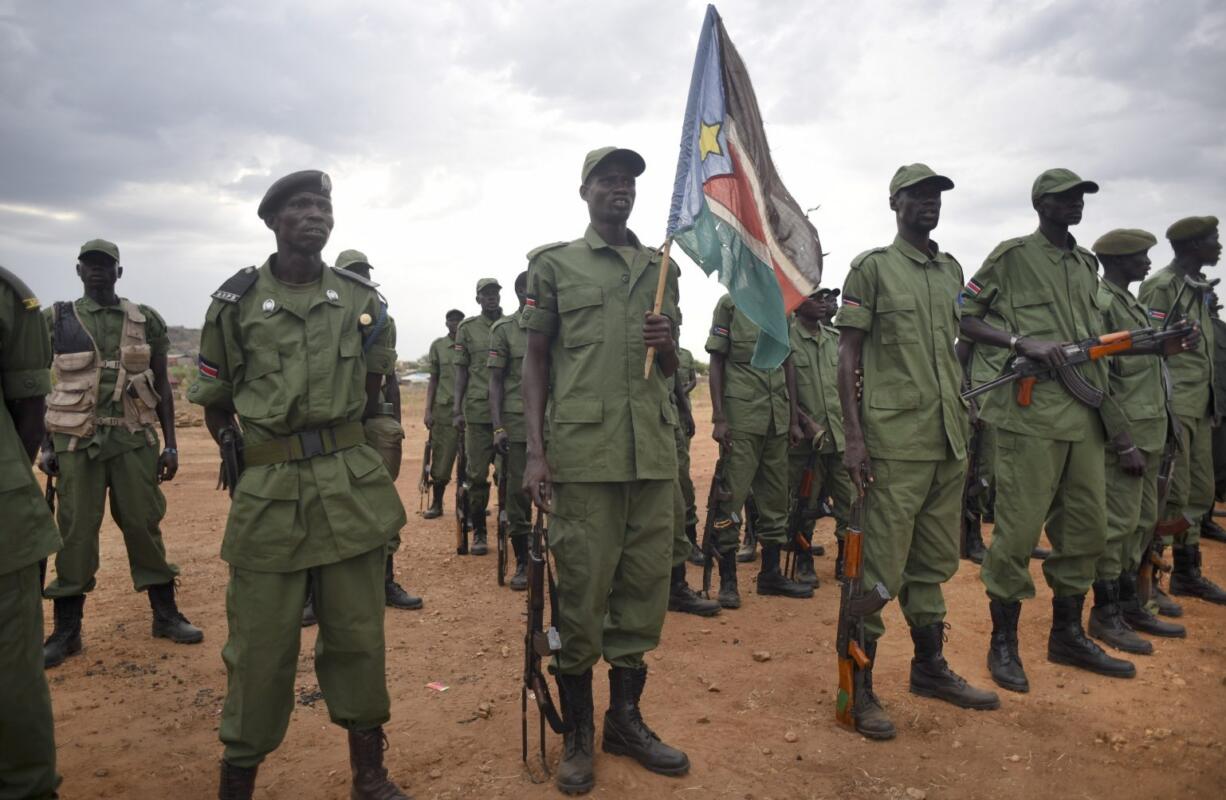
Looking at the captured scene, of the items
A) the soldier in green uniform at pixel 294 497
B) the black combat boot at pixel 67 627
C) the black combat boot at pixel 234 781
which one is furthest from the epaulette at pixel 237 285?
the black combat boot at pixel 67 627

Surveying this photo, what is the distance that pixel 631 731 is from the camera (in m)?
3.56

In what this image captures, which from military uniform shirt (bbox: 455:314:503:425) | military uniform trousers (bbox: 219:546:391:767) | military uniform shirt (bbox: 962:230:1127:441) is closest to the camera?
military uniform trousers (bbox: 219:546:391:767)

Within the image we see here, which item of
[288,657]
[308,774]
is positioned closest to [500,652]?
[308,774]

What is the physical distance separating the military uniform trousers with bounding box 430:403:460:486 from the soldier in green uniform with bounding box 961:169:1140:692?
5.74m

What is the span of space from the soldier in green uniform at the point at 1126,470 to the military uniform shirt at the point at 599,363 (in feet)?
10.5

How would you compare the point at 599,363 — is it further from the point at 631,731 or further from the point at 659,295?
the point at 631,731

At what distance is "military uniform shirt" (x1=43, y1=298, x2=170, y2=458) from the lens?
16.1ft

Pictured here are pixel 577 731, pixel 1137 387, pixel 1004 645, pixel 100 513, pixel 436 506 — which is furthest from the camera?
pixel 436 506

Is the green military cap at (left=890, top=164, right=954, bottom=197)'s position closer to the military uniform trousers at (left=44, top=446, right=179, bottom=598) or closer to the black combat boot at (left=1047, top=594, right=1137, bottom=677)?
the black combat boot at (left=1047, top=594, right=1137, bottom=677)

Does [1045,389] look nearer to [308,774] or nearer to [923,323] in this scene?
[923,323]

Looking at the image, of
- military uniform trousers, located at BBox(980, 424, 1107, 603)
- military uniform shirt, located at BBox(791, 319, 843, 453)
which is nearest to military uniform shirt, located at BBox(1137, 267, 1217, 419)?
military uniform trousers, located at BBox(980, 424, 1107, 603)

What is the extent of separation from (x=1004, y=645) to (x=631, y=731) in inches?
92.5

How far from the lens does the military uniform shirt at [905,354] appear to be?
398 cm

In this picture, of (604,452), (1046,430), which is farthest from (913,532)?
(604,452)
